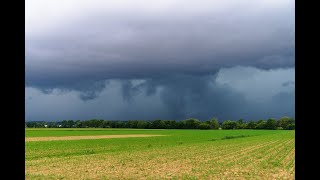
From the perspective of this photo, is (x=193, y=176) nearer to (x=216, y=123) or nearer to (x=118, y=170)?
(x=118, y=170)

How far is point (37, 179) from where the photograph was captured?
14891 mm
